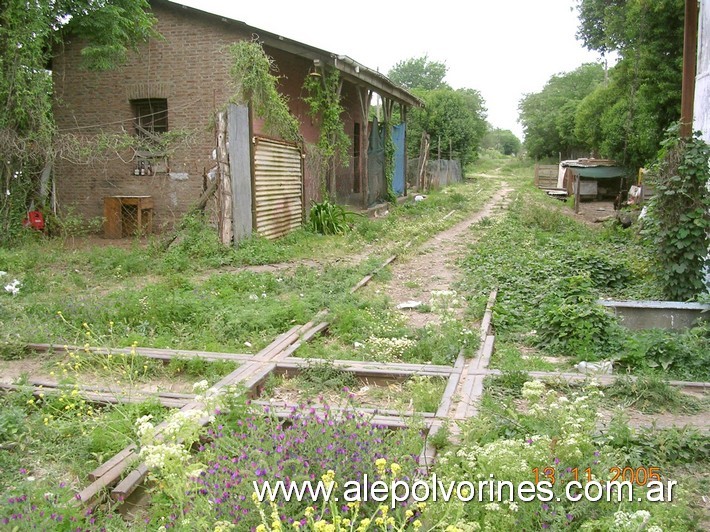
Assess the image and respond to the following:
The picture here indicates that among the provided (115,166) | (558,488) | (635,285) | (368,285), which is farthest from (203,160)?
(558,488)

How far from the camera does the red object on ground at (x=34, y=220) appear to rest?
12844 mm

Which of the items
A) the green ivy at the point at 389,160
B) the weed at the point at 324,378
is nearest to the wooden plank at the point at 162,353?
the weed at the point at 324,378

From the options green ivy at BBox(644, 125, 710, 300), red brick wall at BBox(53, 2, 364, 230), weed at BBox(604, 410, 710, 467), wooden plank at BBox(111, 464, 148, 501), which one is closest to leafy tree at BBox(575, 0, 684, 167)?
red brick wall at BBox(53, 2, 364, 230)

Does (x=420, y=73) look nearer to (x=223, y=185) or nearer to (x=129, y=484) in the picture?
(x=223, y=185)

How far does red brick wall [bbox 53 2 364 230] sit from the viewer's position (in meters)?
14.0

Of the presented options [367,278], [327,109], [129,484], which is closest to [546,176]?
[327,109]

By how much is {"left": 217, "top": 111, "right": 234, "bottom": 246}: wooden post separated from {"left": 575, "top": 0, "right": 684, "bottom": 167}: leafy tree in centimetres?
1258

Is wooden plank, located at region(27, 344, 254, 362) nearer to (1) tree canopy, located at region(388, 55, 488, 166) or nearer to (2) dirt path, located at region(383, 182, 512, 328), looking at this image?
(2) dirt path, located at region(383, 182, 512, 328)

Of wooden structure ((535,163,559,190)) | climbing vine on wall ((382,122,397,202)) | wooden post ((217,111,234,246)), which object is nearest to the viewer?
wooden post ((217,111,234,246))

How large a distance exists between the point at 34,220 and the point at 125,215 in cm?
202

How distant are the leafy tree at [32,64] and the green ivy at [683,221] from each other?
35.6 feet

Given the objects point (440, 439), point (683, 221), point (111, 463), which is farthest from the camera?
point (683, 221)

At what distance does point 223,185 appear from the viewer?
10727 millimetres

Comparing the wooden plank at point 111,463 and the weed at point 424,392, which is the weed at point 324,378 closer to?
the weed at point 424,392
